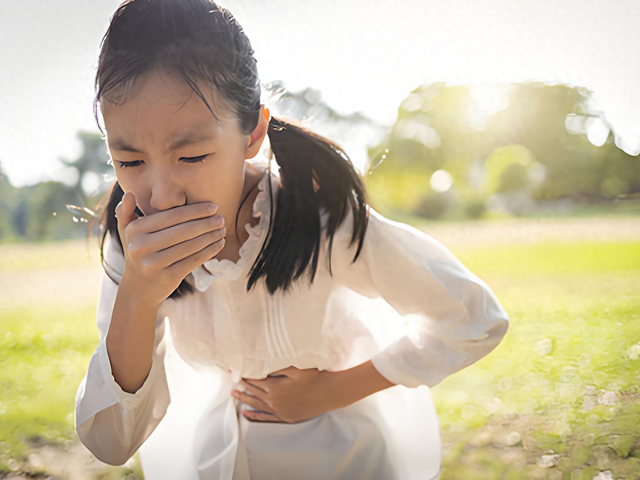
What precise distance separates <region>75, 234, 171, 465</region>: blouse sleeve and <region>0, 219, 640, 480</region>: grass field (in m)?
0.55

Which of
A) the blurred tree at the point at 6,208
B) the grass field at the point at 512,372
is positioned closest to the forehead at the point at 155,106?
the grass field at the point at 512,372

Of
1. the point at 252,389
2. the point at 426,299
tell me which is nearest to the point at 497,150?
the point at 426,299

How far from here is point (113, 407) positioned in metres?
0.89

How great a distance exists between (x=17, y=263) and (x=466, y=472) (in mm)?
2333

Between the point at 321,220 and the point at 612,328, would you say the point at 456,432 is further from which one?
the point at 321,220

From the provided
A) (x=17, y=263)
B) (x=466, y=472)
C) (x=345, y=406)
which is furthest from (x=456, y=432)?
(x=17, y=263)

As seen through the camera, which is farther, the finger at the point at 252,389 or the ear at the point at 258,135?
the finger at the point at 252,389

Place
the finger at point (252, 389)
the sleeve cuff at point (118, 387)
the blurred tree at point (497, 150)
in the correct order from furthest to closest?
the blurred tree at point (497, 150)
the finger at point (252, 389)
the sleeve cuff at point (118, 387)

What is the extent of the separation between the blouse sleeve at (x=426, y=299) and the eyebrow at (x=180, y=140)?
1.03 ft

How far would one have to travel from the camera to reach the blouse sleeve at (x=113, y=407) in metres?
0.87

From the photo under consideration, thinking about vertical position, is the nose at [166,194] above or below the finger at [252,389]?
above

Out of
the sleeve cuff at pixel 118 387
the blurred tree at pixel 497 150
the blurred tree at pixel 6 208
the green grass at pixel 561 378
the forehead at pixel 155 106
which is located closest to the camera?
the forehead at pixel 155 106

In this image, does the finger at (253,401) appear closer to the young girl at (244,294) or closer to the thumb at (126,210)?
the young girl at (244,294)

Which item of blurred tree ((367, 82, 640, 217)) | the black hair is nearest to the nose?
the black hair
